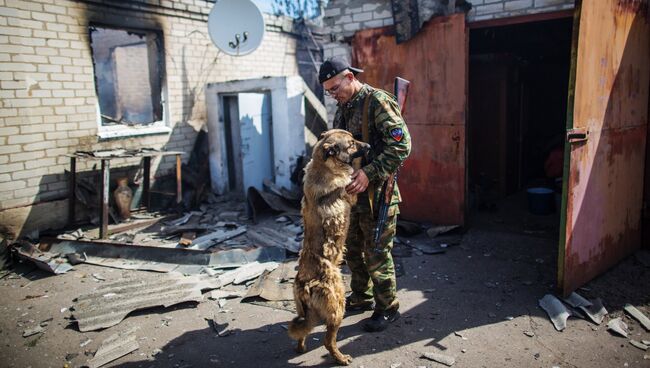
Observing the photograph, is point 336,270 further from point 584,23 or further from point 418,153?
point 418,153

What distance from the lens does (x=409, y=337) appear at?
3.47m

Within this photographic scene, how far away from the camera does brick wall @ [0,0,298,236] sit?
20.4 ft

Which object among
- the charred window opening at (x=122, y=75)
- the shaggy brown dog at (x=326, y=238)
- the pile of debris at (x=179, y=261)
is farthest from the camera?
the charred window opening at (x=122, y=75)

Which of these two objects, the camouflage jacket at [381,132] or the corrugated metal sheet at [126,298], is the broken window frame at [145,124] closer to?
the corrugated metal sheet at [126,298]

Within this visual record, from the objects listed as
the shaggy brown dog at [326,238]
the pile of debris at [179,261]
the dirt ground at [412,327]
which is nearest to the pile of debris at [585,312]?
the dirt ground at [412,327]

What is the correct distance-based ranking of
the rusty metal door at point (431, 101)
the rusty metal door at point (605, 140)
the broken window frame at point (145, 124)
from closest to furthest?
1. the rusty metal door at point (605, 140)
2. the rusty metal door at point (431, 101)
3. the broken window frame at point (145, 124)

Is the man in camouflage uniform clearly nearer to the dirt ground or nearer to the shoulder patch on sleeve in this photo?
the shoulder patch on sleeve

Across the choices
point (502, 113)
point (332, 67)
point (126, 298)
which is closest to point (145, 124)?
point (126, 298)

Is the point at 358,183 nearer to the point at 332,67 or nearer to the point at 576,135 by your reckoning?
the point at 332,67

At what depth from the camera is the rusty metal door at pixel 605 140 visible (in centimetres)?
→ 364

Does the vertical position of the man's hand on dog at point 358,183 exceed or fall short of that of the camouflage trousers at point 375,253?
it exceeds it

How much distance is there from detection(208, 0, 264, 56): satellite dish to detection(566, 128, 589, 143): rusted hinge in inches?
233

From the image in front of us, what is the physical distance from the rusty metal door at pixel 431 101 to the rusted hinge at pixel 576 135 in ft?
6.99

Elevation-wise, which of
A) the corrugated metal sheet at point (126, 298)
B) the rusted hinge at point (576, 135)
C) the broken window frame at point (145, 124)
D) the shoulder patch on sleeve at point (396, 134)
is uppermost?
the broken window frame at point (145, 124)
